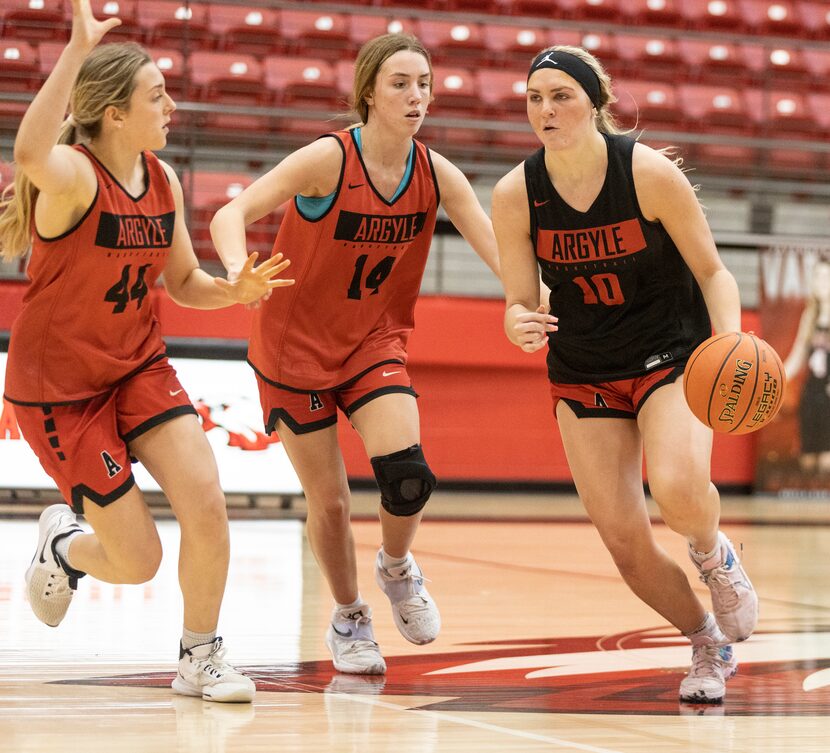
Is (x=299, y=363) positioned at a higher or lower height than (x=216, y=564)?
higher

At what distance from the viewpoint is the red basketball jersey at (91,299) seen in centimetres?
341

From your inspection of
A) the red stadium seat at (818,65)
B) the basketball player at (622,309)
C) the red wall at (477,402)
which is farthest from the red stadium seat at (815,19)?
the basketball player at (622,309)

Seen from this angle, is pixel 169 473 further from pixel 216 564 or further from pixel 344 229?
pixel 344 229

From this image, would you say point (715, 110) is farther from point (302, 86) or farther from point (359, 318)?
point (359, 318)

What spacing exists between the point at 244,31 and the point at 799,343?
5.86 meters

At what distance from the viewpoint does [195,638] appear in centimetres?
350

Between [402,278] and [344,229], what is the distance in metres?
0.29

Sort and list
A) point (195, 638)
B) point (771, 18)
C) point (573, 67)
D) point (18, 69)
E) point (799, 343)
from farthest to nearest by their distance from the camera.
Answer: point (771, 18)
point (799, 343)
point (18, 69)
point (573, 67)
point (195, 638)

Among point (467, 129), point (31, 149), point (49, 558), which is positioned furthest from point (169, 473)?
point (467, 129)

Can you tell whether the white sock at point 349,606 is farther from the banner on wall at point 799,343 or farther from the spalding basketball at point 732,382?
the banner on wall at point 799,343

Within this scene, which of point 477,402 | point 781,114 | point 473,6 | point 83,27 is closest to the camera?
point 83,27

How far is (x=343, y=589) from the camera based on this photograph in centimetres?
409

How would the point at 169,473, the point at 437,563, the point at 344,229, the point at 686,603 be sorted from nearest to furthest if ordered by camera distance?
1. the point at 169,473
2. the point at 686,603
3. the point at 344,229
4. the point at 437,563

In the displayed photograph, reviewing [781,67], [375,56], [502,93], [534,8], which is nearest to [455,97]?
[502,93]
